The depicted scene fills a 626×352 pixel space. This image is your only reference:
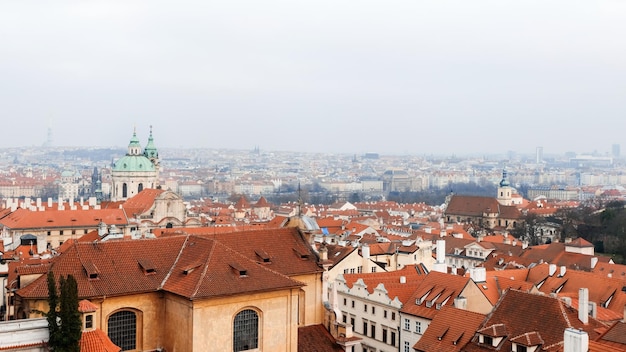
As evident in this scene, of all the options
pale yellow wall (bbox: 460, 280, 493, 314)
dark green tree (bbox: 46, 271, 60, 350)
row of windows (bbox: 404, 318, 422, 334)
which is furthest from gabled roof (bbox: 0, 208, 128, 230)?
dark green tree (bbox: 46, 271, 60, 350)

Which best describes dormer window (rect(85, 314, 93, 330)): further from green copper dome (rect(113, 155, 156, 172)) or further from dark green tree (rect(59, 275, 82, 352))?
green copper dome (rect(113, 155, 156, 172))

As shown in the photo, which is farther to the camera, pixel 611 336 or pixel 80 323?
pixel 611 336

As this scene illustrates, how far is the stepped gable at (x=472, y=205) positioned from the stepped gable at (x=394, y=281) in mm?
88412

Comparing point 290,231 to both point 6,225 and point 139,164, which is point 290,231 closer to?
point 6,225

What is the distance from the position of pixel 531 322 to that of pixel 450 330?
4.85 m

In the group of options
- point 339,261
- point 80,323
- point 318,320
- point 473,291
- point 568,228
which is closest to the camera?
point 80,323

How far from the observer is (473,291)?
4400 cm

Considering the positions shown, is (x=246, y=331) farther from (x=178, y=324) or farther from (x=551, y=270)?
(x=551, y=270)

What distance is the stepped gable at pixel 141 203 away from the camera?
94312 millimetres

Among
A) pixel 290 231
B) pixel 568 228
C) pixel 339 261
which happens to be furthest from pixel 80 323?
pixel 568 228

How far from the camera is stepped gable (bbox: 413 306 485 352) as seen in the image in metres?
36.3

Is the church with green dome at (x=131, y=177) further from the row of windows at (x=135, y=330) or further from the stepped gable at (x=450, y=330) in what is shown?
the row of windows at (x=135, y=330)

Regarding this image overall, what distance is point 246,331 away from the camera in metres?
30.9

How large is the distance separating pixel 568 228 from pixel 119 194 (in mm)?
73831
